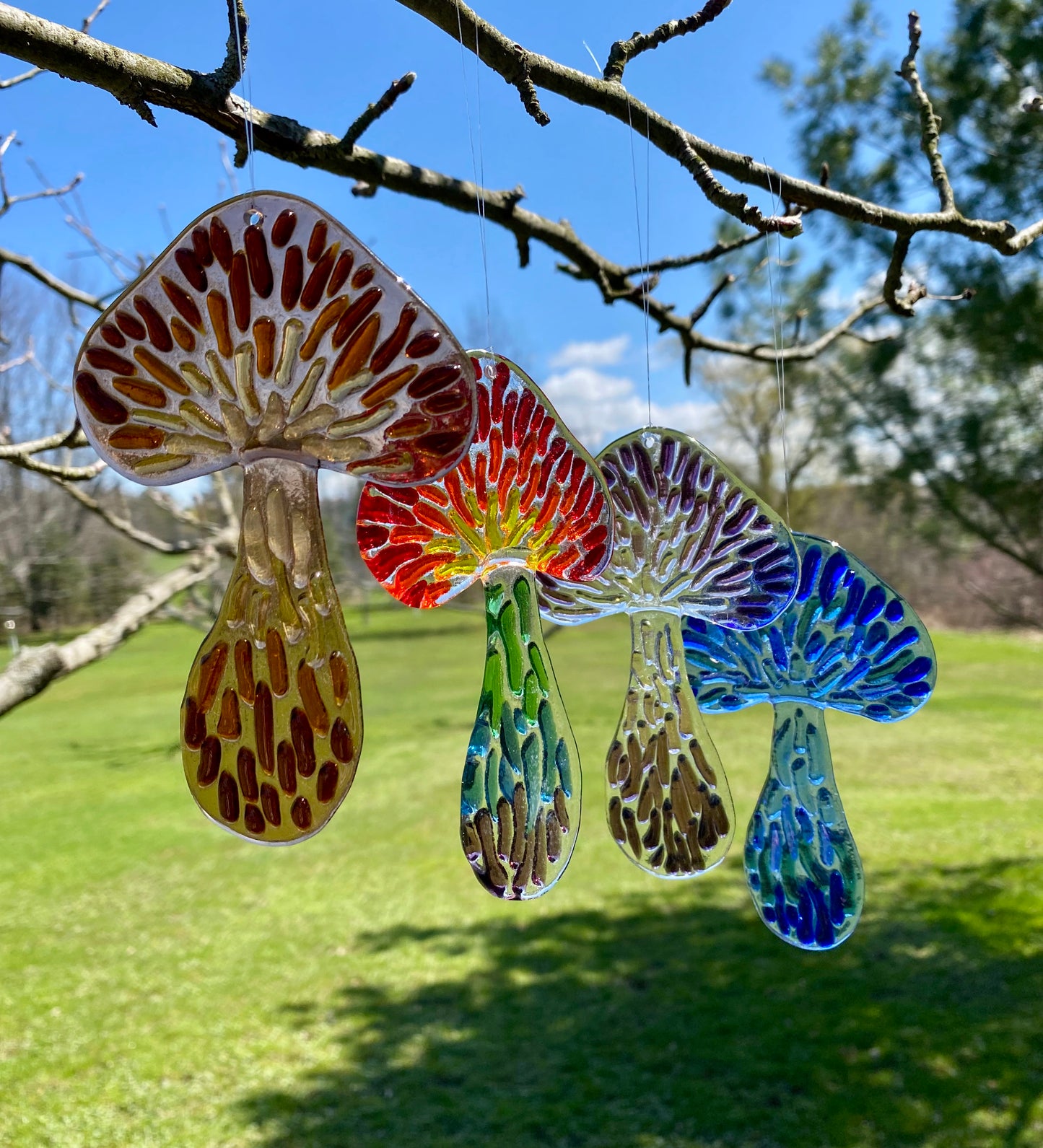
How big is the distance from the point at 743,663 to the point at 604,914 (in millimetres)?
2887

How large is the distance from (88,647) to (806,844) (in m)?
1.38

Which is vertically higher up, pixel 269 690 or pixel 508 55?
pixel 508 55

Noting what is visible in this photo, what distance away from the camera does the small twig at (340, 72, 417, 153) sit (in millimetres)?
905

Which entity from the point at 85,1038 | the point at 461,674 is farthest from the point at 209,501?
the point at 461,674

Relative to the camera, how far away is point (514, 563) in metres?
0.70

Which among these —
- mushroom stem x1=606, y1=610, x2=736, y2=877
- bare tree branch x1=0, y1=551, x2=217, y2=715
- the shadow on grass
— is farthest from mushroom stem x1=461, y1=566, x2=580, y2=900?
the shadow on grass

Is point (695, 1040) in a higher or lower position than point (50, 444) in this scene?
lower

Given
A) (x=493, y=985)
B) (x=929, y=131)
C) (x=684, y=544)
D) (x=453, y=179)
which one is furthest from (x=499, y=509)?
(x=493, y=985)

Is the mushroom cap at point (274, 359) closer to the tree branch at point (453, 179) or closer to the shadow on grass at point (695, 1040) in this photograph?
the tree branch at point (453, 179)

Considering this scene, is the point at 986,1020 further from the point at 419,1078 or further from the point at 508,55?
the point at 508,55

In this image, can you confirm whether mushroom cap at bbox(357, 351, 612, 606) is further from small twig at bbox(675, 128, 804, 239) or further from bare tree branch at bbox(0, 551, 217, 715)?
bare tree branch at bbox(0, 551, 217, 715)

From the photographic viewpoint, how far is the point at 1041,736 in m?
5.30

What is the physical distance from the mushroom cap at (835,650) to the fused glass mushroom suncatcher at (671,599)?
7 centimetres

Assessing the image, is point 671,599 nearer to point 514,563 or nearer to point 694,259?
point 514,563
